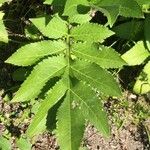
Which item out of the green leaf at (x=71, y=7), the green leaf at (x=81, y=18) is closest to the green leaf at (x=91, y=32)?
the green leaf at (x=81, y=18)

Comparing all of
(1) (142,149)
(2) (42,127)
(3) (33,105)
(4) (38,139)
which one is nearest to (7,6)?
(3) (33,105)

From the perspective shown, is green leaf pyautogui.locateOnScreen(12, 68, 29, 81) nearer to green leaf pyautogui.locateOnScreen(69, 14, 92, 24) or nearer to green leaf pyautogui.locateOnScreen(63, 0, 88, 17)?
green leaf pyautogui.locateOnScreen(69, 14, 92, 24)

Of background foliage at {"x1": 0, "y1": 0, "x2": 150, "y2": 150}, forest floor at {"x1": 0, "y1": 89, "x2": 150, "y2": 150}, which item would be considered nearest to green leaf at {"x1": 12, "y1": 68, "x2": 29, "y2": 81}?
background foliage at {"x1": 0, "y1": 0, "x2": 150, "y2": 150}

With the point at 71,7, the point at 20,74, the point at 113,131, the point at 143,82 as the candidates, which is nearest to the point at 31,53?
the point at 71,7

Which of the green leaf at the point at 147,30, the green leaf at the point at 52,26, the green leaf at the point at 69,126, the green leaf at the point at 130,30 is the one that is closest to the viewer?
the green leaf at the point at 69,126

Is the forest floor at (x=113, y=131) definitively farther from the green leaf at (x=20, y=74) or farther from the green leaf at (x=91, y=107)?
the green leaf at (x=91, y=107)

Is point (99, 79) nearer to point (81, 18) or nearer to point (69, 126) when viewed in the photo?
point (69, 126)
